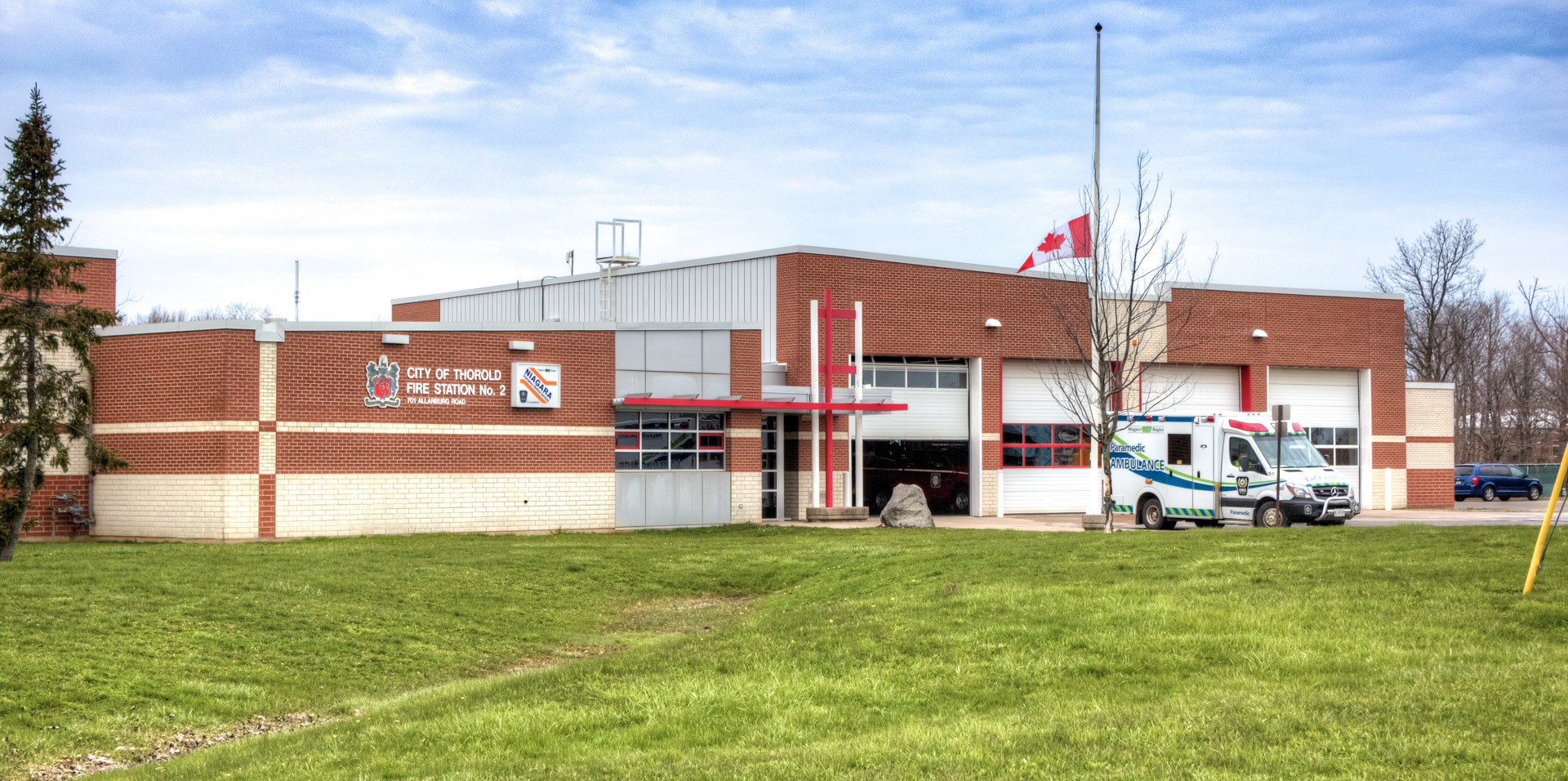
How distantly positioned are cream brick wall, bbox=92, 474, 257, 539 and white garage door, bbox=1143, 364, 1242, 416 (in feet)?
82.8

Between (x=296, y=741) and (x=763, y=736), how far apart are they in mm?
3553

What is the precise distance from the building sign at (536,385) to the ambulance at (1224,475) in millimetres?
13069

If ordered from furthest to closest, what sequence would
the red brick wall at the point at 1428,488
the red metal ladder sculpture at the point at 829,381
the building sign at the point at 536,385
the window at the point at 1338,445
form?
the red brick wall at the point at 1428,488, the window at the point at 1338,445, the red metal ladder sculpture at the point at 829,381, the building sign at the point at 536,385

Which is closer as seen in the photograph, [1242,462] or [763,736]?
[763,736]

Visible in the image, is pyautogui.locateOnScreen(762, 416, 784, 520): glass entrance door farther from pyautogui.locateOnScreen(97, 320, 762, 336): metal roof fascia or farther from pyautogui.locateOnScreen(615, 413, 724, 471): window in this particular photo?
pyautogui.locateOnScreen(97, 320, 762, 336): metal roof fascia

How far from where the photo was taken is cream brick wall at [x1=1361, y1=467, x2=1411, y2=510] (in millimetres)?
42719

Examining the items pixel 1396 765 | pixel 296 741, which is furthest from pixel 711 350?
pixel 1396 765

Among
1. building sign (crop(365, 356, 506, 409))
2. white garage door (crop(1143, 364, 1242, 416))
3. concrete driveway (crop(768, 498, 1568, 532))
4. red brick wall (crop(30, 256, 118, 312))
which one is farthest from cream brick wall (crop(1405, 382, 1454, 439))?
red brick wall (crop(30, 256, 118, 312))

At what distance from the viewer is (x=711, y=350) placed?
31.6m

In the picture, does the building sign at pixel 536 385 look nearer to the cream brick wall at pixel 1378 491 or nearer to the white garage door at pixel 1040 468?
the white garage door at pixel 1040 468

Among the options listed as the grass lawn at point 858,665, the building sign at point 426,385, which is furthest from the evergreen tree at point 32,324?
the building sign at point 426,385

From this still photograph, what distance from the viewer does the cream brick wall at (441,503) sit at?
90.4 feet

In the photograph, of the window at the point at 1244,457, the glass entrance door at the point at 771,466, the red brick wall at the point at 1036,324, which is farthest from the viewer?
the red brick wall at the point at 1036,324

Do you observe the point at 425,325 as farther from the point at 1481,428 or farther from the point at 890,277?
the point at 1481,428
